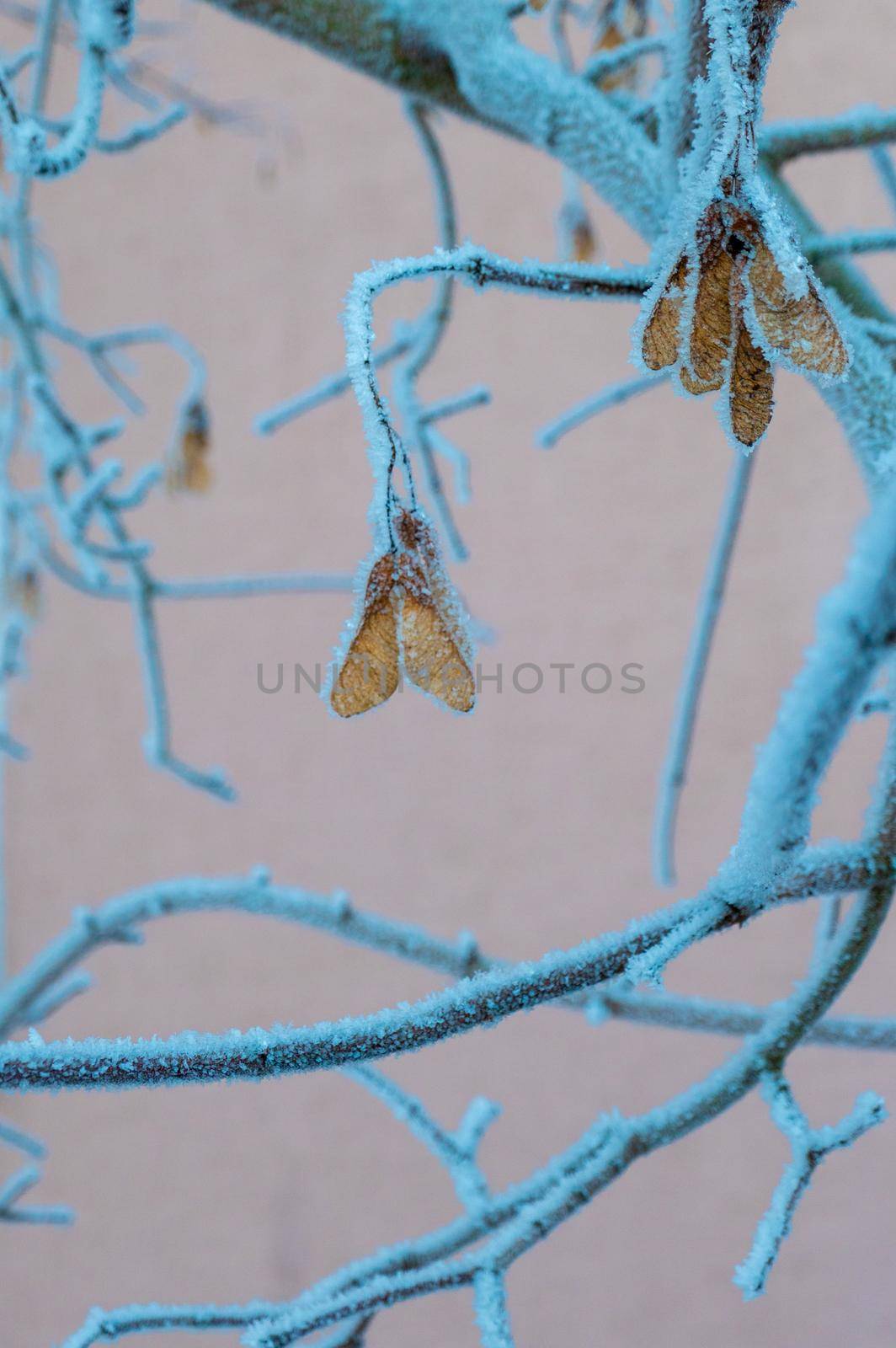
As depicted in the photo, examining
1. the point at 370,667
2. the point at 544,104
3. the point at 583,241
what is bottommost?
the point at 370,667

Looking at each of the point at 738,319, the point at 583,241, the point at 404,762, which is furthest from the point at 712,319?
the point at 404,762

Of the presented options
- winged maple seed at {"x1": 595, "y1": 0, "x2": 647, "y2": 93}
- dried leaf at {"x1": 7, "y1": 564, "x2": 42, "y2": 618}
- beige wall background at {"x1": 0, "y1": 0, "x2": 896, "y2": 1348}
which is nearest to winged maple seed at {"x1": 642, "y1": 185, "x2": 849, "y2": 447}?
winged maple seed at {"x1": 595, "y1": 0, "x2": 647, "y2": 93}

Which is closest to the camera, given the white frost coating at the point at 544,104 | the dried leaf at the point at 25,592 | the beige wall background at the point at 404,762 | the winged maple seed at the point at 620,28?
the white frost coating at the point at 544,104

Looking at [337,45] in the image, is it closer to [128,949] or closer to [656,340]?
[656,340]

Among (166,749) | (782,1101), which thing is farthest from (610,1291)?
(782,1101)

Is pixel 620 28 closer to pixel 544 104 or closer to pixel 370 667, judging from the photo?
pixel 544 104

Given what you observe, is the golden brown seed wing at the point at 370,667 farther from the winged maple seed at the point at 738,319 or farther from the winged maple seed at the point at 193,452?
the winged maple seed at the point at 193,452

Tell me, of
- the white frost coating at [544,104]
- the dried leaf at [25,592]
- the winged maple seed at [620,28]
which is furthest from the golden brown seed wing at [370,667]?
the dried leaf at [25,592]
